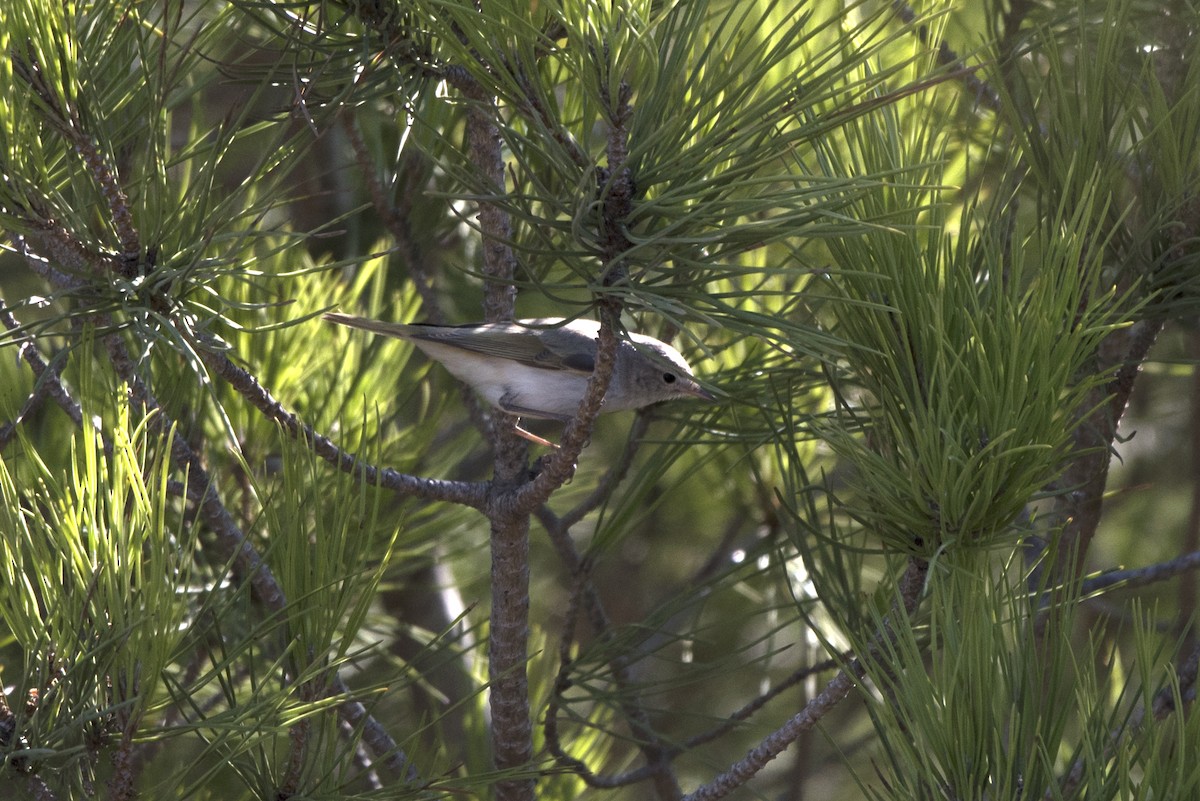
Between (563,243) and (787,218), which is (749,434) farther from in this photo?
(787,218)

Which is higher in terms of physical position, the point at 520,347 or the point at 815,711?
the point at 520,347

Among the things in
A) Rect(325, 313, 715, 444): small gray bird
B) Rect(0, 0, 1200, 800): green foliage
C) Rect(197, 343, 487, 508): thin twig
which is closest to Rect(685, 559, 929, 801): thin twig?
Rect(0, 0, 1200, 800): green foliage

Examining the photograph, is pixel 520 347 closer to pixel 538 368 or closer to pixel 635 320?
pixel 538 368

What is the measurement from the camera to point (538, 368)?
2488 millimetres

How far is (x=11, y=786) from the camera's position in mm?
1106

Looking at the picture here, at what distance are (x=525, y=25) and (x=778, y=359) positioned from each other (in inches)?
38.6

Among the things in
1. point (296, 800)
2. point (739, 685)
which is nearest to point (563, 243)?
point (296, 800)

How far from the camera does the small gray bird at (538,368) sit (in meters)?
2.19

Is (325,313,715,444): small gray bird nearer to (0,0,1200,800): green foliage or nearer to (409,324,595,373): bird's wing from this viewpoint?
(409,324,595,373): bird's wing

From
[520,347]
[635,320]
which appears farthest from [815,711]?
[520,347]

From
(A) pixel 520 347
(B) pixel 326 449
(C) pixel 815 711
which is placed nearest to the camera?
(C) pixel 815 711

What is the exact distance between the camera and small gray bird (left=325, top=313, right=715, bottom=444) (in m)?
2.19

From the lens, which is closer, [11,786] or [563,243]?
[11,786]

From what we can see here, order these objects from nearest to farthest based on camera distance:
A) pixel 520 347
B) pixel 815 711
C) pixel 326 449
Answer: pixel 815 711 → pixel 326 449 → pixel 520 347
